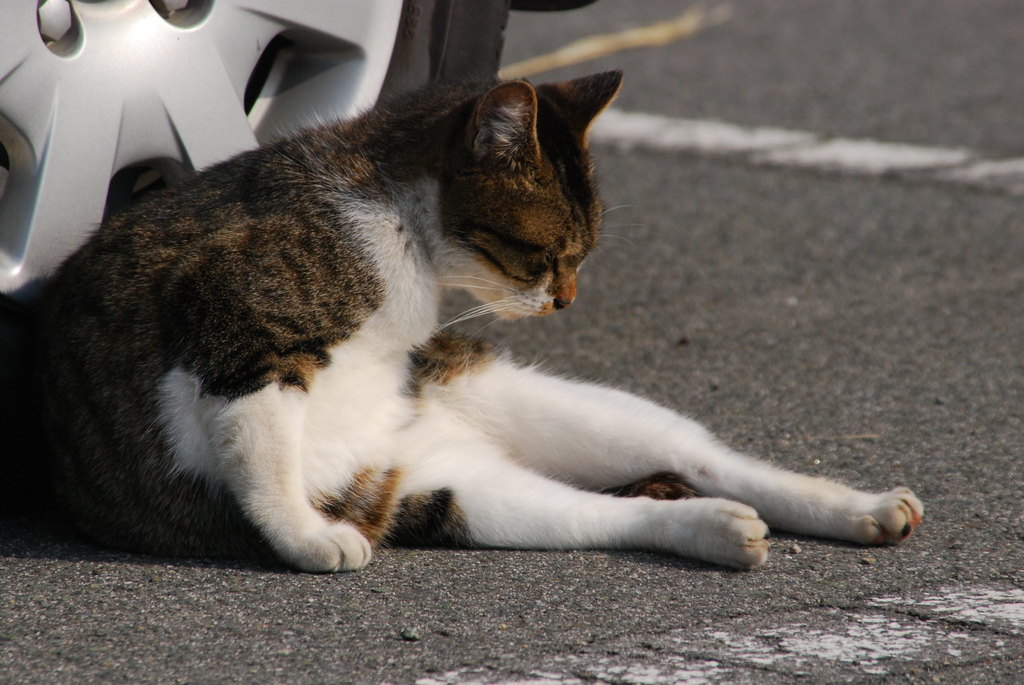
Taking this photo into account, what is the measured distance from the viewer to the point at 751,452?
3.09 m

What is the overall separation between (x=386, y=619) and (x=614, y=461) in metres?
0.89

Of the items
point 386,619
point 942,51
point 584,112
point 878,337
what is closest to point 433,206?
point 584,112

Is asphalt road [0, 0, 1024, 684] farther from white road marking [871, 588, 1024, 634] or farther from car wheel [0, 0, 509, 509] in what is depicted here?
car wheel [0, 0, 509, 509]

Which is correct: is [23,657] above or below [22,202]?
below

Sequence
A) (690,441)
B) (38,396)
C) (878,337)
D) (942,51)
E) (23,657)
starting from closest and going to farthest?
(23,657) < (38,396) < (690,441) < (878,337) < (942,51)

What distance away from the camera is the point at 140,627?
6.81 feet

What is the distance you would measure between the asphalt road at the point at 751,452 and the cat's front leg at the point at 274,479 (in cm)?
6

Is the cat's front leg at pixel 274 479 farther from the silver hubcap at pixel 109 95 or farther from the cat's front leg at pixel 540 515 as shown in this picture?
the silver hubcap at pixel 109 95

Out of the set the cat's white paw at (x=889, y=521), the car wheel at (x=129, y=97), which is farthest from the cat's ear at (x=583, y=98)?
the cat's white paw at (x=889, y=521)

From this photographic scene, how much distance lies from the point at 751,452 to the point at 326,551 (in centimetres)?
133

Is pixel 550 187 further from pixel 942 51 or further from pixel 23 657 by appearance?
pixel 942 51

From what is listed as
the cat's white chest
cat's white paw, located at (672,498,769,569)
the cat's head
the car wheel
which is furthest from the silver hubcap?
cat's white paw, located at (672,498,769,569)

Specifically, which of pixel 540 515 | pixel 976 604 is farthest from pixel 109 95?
pixel 976 604

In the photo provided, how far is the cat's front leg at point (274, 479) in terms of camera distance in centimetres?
231
